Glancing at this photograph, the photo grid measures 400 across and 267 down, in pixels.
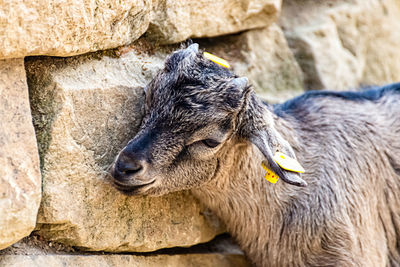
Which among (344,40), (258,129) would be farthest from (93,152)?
(344,40)

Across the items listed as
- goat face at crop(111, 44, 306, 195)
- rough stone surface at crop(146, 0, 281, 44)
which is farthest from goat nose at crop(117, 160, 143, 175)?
rough stone surface at crop(146, 0, 281, 44)

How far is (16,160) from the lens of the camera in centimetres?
380

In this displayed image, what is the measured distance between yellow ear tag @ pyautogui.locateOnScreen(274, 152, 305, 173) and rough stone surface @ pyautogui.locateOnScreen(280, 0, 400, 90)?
296cm

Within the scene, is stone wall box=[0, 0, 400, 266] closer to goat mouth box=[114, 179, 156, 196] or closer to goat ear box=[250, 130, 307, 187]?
goat mouth box=[114, 179, 156, 196]

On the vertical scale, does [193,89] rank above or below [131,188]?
above

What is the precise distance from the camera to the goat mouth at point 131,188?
14.1 ft

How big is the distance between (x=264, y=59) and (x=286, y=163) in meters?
2.67

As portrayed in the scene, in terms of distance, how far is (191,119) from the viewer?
425cm

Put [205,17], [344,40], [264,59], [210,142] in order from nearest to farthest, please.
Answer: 1. [210,142]
2. [205,17]
3. [264,59]
4. [344,40]

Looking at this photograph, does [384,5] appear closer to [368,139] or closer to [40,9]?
[368,139]

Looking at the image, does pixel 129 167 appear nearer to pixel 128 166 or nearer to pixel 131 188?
pixel 128 166

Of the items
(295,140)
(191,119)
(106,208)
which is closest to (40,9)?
(191,119)

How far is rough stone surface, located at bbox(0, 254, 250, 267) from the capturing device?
405cm

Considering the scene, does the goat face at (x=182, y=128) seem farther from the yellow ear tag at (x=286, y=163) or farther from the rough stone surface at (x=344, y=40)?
the rough stone surface at (x=344, y=40)
